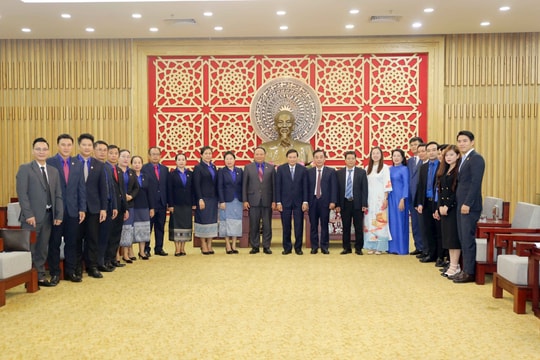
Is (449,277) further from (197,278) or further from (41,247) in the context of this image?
(41,247)

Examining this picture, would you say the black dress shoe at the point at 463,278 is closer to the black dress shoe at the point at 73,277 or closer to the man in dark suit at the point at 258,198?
the man in dark suit at the point at 258,198

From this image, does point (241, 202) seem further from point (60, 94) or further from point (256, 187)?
point (60, 94)

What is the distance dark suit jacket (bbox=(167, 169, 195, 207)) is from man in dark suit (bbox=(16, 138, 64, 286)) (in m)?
2.08

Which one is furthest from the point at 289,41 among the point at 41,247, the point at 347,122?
the point at 41,247

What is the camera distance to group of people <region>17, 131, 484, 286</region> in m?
5.48

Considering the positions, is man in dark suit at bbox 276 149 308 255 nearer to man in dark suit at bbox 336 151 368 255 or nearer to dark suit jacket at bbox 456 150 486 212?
man in dark suit at bbox 336 151 368 255

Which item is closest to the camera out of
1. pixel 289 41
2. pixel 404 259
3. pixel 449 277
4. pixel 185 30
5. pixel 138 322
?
pixel 138 322

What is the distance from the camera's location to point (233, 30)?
386 inches

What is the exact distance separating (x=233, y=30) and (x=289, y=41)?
1.27m

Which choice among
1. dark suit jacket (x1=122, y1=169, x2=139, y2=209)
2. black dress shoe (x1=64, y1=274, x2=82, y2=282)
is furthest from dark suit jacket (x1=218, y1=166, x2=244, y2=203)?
black dress shoe (x1=64, y1=274, x2=82, y2=282)

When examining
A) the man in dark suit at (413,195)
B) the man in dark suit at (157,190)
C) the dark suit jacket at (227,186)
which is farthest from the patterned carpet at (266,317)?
the dark suit jacket at (227,186)

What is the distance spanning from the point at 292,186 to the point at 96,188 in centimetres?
280

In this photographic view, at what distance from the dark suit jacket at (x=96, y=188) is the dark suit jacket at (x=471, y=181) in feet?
12.5

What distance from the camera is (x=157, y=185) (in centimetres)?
729
